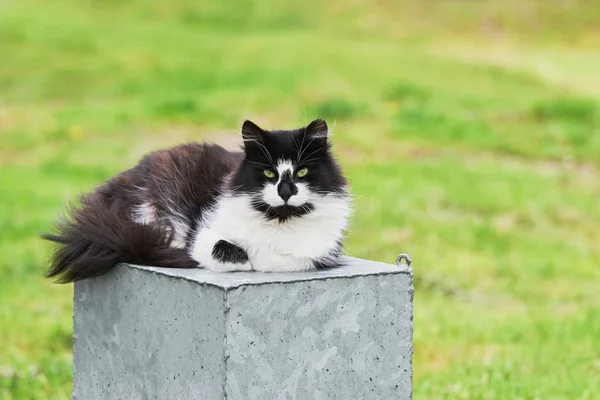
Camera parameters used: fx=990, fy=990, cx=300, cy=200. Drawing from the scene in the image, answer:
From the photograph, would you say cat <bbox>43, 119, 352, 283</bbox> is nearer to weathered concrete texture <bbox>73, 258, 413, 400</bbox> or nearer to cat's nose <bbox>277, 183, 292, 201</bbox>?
cat's nose <bbox>277, 183, 292, 201</bbox>

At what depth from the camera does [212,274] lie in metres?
3.43

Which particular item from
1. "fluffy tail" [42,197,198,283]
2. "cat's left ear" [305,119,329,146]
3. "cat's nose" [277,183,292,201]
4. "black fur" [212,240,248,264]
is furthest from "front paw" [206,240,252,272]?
"cat's left ear" [305,119,329,146]

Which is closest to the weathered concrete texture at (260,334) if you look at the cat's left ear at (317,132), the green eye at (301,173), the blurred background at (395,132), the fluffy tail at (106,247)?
the fluffy tail at (106,247)

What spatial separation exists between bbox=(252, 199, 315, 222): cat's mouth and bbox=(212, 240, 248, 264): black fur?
0.56ft

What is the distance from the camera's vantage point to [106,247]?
12.3 ft

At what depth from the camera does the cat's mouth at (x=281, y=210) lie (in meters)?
3.43

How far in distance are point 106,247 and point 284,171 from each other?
0.80 meters

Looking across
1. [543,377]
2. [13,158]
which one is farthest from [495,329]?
[13,158]

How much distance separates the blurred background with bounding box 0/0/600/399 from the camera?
6320mm

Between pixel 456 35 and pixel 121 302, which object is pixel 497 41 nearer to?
pixel 456 35

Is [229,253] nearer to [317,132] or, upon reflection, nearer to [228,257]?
[228,257]

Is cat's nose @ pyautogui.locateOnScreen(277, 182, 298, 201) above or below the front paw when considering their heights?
above

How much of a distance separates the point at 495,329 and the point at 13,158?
7.77 meters

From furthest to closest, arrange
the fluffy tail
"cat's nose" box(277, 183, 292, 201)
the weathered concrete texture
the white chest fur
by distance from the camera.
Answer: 1. the fluffy tail
2. the white chest fur
3. "cat's nose" box(277, 183, 292, 201)
4. the weathered concrete texture
